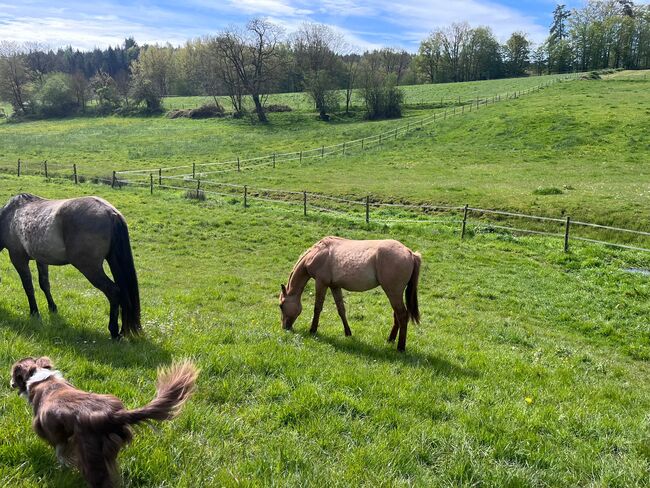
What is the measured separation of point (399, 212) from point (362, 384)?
18.1 meters

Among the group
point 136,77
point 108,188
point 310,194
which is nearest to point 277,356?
point 310,194

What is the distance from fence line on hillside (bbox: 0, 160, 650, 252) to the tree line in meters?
36.6

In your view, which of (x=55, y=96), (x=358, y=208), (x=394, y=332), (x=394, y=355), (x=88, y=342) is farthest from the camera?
(x=55, y=96)

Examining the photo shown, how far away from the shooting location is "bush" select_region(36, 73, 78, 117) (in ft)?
262

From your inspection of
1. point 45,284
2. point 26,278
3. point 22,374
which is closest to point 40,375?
point 22,374

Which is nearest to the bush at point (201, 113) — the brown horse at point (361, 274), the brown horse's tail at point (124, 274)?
the brown horse at point (361, 274)

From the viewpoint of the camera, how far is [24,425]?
383 cm

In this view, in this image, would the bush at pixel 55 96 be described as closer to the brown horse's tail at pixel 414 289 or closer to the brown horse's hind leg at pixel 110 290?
the brown horse's hind leg at pixel 110 290

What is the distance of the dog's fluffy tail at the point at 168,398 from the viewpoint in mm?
3145

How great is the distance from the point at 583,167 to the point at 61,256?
3238 cm

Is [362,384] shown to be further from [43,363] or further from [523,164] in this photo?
[523,164]

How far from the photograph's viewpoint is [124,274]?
701 cm

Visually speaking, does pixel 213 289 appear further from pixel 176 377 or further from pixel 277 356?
pixel 176 377

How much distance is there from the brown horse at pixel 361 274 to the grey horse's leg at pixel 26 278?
13.5 feet
